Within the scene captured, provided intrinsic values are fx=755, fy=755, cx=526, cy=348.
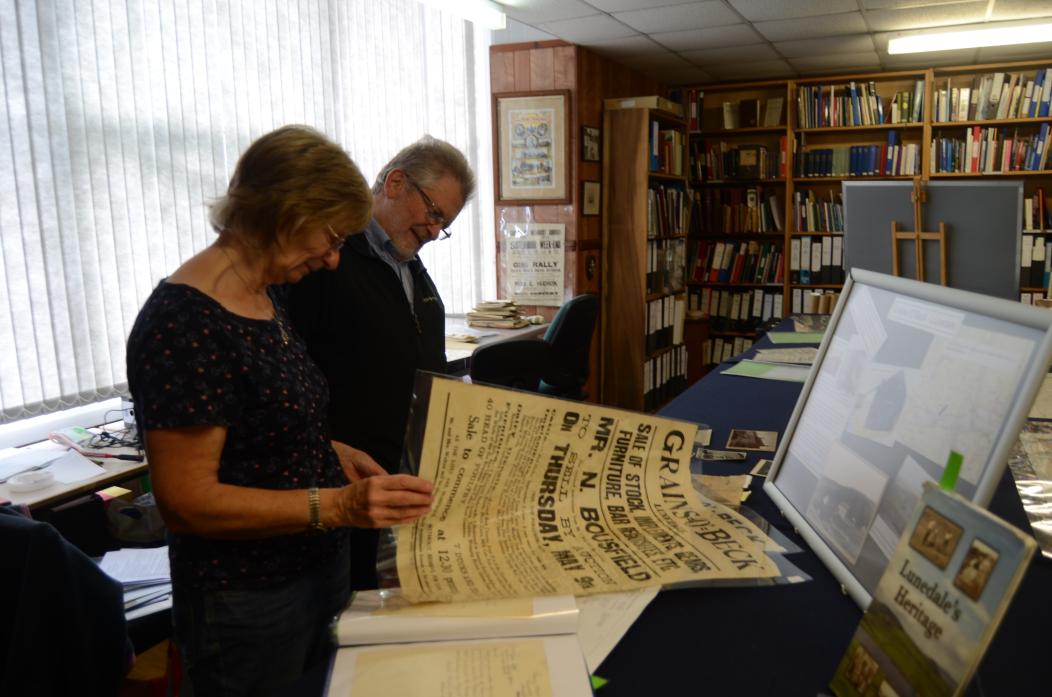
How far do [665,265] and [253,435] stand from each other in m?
4.50

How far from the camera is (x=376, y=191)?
1.81 meters

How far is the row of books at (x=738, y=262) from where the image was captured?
230 inches

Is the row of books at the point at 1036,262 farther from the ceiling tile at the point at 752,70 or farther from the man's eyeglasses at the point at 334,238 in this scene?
the man's eyeglasses at the point at 334,238

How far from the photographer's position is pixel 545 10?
3715 millimetres

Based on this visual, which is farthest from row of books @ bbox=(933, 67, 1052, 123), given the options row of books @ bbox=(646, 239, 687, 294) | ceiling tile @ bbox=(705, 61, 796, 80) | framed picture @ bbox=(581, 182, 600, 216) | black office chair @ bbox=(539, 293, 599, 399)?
black office chair @ bbox=(539, 293, 599, 399)

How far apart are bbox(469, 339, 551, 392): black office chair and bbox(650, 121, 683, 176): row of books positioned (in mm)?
1980

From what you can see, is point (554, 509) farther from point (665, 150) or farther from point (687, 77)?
point (687, 77)

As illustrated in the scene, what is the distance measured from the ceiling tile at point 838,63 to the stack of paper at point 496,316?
8.69 ft

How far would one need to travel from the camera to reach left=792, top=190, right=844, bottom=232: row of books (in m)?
5.59

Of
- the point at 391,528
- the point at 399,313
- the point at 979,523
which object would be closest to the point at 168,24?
the point at 399,313

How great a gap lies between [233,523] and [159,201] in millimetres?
2184

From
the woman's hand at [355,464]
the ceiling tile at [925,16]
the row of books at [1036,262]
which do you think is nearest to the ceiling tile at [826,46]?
the ceiling tile at [925,16]

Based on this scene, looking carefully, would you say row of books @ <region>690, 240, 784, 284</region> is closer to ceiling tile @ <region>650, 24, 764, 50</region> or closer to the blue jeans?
ceiling tile @ <region>650, 24, 764, 50</region>

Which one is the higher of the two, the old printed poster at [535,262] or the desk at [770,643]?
the old printed poster at [535,262]
